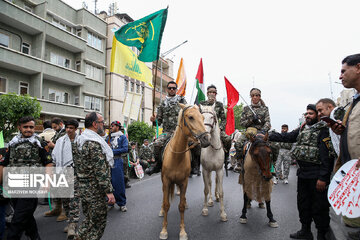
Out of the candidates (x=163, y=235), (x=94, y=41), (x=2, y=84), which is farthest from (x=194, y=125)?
(x=94, y=41)

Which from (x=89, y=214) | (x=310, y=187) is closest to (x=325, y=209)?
(x=310, y=187)

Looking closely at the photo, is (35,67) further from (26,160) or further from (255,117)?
(255,117)

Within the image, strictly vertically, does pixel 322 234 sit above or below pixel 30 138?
below

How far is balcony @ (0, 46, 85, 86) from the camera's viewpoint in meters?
16.8

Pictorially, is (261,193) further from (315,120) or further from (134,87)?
(134,87)

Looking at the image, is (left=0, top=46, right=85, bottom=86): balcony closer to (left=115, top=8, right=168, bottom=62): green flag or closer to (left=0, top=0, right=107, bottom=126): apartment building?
(left=0, top=0, right=107, bottom=126): apartment building

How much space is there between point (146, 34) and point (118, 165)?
3961 mm

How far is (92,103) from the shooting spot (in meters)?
25.3

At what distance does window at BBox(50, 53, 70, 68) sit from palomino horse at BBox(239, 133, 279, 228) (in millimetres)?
22609

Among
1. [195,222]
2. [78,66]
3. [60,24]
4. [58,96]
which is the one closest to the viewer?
[195,222]

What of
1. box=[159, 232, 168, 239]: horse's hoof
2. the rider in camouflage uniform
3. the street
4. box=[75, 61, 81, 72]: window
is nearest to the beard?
the rider in camouflage uniform

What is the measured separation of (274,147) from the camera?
18.6 feet

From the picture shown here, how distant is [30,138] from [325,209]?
5.24 meters

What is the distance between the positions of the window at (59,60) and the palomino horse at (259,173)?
74.2 feet
